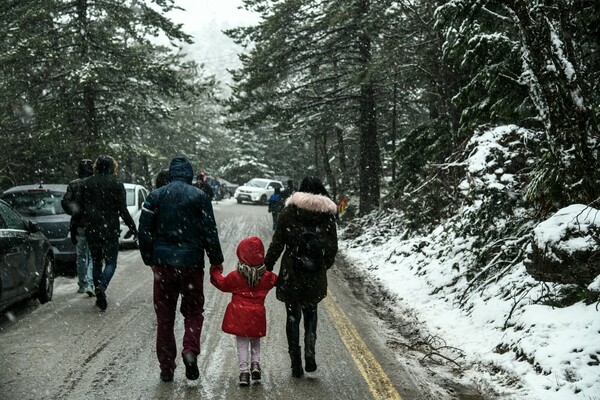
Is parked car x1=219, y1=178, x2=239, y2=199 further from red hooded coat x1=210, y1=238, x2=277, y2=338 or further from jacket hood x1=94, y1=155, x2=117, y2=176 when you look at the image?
red hooded coat x1=210, y1=238, x2=277, y2=338

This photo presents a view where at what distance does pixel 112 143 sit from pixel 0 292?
13.8 meters

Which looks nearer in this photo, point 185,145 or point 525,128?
point 525,128

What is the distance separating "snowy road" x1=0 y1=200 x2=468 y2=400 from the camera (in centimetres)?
487

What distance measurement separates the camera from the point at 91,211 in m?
7.95

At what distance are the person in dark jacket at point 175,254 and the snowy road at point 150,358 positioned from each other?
43 centimetres

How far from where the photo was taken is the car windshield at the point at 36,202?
10.2 m

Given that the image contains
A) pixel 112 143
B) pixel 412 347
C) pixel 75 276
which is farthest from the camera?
pixel 112 143

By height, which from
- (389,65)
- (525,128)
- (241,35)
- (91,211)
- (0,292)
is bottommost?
(0,292)

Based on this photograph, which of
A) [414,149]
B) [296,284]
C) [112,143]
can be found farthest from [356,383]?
[112,143]

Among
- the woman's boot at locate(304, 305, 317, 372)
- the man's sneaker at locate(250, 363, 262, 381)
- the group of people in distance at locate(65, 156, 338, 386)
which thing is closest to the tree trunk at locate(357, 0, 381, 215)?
the group of people in distance at locate(65, 156, 338, 386)

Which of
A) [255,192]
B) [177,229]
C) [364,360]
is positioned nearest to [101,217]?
[177,229]

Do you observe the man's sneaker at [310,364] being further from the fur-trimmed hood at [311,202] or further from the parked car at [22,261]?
the parked car at [22,261]

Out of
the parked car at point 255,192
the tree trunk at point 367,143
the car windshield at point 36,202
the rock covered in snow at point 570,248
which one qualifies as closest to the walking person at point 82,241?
the car windshield at point 36,202

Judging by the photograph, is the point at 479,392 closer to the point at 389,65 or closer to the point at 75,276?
the point at 75,276
